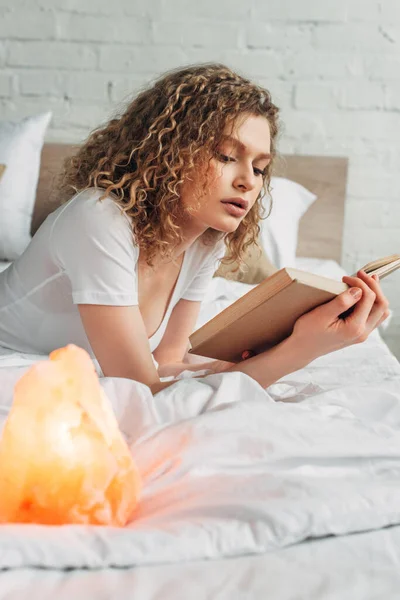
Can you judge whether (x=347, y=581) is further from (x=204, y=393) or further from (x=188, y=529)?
(x=204, y=393)

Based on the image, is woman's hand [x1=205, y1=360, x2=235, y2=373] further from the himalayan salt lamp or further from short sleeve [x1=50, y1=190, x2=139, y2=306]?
the himalayan salt lamp

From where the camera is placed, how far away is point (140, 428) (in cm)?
94

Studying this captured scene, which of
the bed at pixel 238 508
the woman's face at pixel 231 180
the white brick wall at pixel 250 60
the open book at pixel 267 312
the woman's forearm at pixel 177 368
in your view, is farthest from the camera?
the white brick wall at pixel 250 60

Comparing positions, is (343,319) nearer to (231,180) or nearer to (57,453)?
(231,180)

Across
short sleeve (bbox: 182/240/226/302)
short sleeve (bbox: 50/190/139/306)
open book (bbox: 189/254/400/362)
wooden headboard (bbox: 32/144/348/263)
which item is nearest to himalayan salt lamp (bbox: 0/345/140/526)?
open book (bbox: 189/254/400/362)

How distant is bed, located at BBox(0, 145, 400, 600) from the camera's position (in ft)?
2.10

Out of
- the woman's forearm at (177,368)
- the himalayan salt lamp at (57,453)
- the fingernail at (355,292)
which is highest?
the himalayan salt lamp at (57,453)

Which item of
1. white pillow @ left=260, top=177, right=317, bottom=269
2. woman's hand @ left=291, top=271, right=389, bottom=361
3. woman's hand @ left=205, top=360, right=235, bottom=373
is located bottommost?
white pillow @ left=260, top=177, right=317, bottom=269

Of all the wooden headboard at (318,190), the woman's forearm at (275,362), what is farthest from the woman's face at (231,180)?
the wooden headboard at (318,190)

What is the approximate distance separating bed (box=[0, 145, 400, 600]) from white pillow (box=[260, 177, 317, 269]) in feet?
3.96

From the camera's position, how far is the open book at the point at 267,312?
3.42ft

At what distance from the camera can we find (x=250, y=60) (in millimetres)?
2625

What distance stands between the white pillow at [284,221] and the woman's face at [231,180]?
929mm

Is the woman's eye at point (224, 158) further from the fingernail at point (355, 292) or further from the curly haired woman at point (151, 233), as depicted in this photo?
the fingernail at point (355, 292)
